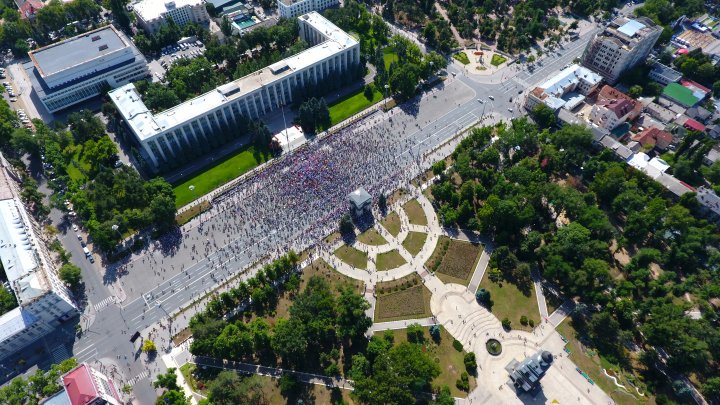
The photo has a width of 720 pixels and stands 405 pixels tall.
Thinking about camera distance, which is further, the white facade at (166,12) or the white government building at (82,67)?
the white facade at (166,12)

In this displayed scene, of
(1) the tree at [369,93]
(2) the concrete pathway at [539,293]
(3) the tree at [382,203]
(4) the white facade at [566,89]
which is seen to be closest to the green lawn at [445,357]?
(2) the concrete pathway at [539,293]

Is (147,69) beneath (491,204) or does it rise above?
above

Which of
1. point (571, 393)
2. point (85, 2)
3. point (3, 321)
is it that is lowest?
point (571, 393)

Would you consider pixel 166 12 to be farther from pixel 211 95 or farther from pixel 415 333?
pixel 415 333

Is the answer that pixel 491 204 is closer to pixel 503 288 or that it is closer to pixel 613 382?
pixel 503 288

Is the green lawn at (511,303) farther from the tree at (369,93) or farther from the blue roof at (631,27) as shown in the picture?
the blue roof at (631,27)

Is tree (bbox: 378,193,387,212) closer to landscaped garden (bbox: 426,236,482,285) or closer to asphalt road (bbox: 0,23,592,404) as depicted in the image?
asphalt road (bbox: 0,23,592,404)

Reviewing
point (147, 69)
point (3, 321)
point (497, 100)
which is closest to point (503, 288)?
point (497, 100)
